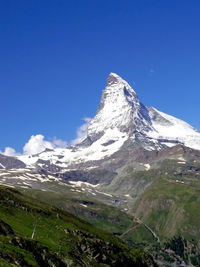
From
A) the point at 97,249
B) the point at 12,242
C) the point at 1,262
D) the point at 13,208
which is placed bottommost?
the point at 1,262

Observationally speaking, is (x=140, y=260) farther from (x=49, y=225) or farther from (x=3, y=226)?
(x=3, y=226)

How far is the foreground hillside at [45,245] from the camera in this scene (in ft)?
272

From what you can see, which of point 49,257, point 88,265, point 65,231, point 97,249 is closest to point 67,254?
point 88,265

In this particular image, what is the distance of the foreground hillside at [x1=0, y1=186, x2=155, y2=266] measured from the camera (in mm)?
83025

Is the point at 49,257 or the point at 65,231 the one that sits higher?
the point at 65,231

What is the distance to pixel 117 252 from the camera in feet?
546

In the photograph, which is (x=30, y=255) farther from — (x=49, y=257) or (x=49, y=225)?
(x=49, y=225)

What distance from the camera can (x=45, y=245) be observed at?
111 m

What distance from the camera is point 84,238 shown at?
162875 millimetres

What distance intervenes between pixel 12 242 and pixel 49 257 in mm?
11991

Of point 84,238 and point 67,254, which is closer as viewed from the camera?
point 67,254

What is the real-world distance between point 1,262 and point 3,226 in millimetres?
37924

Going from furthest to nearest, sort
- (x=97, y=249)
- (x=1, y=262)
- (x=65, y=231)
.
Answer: (x=65, y=231), (x=97, y=249), (x=1, y=262)

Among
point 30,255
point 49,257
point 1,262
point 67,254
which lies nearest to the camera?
point 1,262
